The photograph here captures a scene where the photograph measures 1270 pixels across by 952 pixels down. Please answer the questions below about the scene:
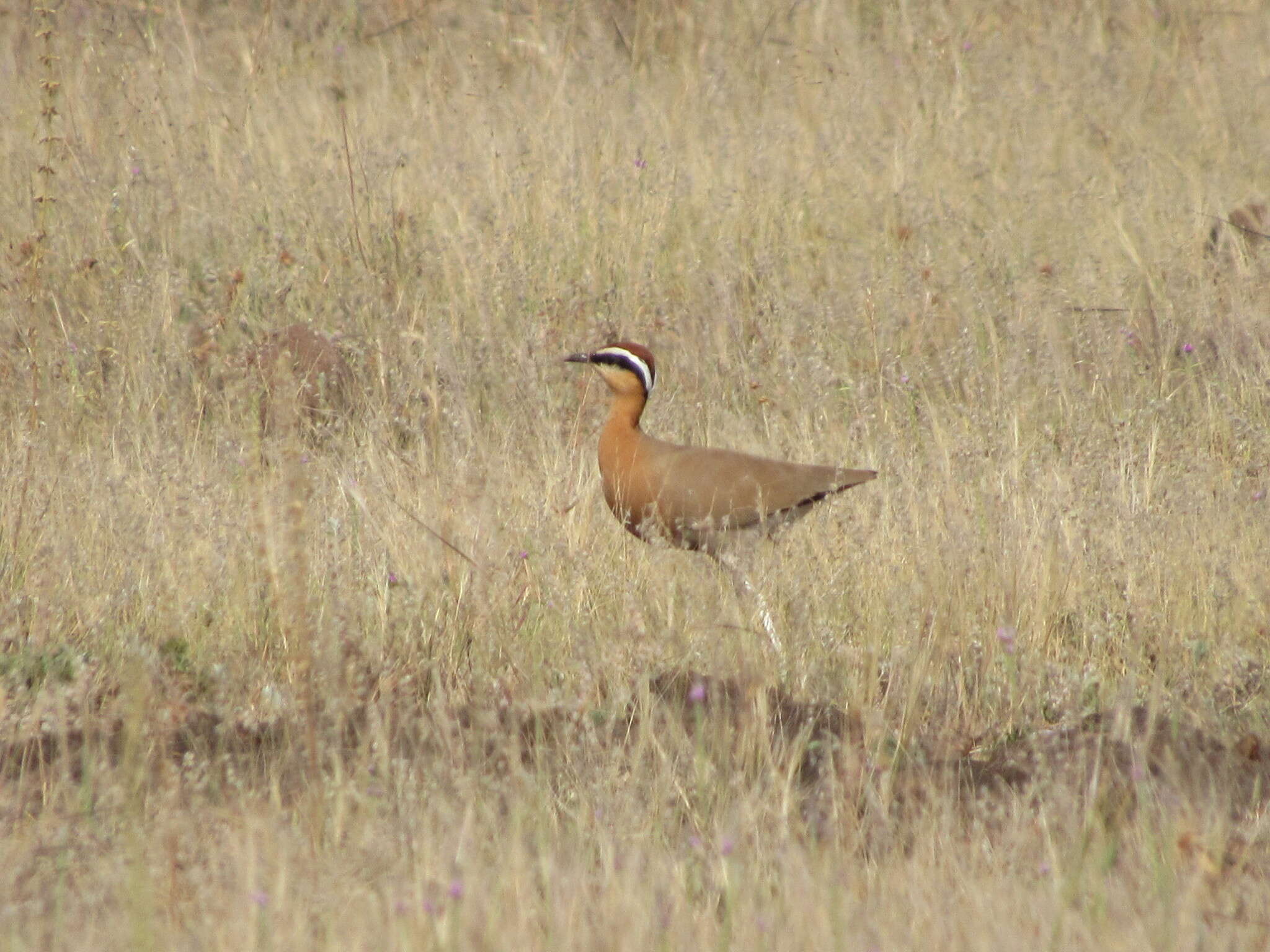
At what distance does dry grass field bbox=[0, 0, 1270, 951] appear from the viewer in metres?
3.15

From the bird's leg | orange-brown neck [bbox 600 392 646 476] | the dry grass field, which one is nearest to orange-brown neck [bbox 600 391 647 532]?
orange-brown neck [bbox 600 392 646 476]

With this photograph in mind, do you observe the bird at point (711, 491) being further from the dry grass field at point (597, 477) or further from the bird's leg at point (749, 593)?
the dry grass field at point (597, 477)

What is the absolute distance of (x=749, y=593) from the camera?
476 cm

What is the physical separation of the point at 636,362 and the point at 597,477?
0.54m

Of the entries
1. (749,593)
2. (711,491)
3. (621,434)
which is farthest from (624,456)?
(749,593)

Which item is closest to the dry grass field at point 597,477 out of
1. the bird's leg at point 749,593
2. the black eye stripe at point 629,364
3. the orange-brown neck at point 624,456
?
the bird's leg at point 749,593

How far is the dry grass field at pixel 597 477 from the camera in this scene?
3150 mm

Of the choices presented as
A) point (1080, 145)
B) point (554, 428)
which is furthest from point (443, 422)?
point (1080, 145)

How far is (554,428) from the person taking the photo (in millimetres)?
6484

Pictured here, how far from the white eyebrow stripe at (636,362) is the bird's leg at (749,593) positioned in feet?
2.88

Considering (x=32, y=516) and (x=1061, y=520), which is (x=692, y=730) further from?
(x=32, y=516)

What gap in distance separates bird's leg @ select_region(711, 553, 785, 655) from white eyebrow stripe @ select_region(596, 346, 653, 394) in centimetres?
88

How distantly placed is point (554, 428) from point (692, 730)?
2.65 metres

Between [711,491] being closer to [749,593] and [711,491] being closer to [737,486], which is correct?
[737,486]
